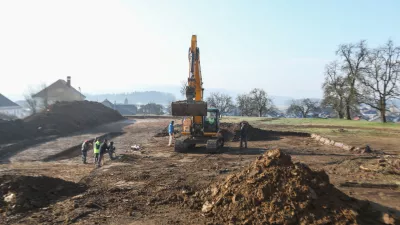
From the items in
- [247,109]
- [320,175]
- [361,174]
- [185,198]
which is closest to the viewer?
[320,175]

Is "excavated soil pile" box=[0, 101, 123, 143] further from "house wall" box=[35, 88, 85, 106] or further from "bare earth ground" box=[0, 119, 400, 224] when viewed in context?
"house wall" box=[35, 88, 85, 106]

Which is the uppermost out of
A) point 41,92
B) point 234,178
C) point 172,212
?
point 41,92

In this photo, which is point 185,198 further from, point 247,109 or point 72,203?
point 247,109

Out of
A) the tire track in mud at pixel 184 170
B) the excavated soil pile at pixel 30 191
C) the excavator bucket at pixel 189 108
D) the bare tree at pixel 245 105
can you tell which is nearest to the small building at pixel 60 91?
the bare tree at pixel 245 105

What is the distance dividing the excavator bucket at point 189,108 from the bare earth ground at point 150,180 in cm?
223

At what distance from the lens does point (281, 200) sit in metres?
7.11

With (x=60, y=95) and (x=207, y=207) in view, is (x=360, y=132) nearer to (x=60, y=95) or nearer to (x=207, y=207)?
(x=207, y=207)

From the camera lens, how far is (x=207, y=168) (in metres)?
13.8

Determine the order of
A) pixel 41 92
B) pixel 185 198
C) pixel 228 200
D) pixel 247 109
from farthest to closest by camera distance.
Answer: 1. pixel 247 109
2. pixel 41 92
3. pixel 185 198
4. pixel 228 200

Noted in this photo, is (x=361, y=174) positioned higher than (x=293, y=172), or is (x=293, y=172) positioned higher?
(x=293, y=172)

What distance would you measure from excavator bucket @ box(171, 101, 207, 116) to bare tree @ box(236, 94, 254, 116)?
5222 centimetres

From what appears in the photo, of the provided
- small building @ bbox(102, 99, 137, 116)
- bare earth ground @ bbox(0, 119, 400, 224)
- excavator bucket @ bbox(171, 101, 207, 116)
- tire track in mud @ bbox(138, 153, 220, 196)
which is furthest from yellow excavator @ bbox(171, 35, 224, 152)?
small building @ bbox(102, 99, 137, 116)

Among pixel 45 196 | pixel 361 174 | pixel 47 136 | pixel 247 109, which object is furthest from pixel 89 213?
pixel 247 109

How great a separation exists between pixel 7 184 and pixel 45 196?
1.12m
